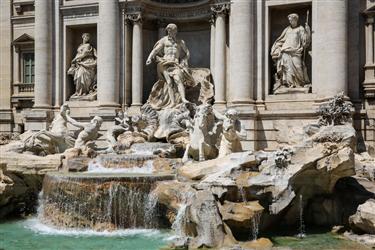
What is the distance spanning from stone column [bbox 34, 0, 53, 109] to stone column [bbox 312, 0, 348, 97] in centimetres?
1137

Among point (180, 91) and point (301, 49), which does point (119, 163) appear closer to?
point (180, 91)

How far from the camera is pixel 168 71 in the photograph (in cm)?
1908

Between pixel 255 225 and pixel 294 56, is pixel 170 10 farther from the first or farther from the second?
pixel 255 225

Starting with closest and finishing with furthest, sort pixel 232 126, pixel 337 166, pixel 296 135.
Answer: pixel 337 166 → pixel 232 126 → pixel 296 135

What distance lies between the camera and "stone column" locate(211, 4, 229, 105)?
18.5 metres

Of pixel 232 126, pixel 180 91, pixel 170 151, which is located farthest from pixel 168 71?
pixel 232 126

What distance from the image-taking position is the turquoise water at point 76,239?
1141cm

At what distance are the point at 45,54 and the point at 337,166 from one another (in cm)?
1384

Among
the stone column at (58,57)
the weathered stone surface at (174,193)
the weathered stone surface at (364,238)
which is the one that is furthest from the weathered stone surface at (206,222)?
the stone column at (58,57)

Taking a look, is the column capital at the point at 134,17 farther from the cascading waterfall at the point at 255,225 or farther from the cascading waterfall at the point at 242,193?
the cascading waterfall at the point at 255,225

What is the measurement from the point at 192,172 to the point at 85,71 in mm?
9482

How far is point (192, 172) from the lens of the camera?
Answer: 13320 millimetres

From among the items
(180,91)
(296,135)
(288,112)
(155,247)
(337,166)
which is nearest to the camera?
(155,247)

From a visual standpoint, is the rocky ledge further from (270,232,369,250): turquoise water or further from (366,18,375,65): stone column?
(366,18,375,65): stone column
